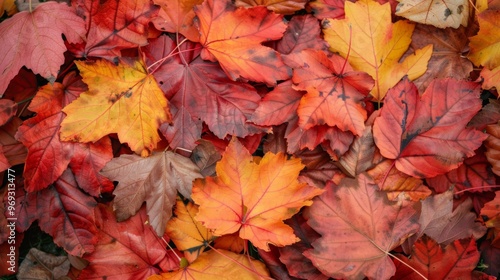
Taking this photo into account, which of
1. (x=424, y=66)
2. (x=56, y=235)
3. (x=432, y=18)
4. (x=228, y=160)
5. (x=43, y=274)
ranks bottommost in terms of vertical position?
(x=43, y=274)

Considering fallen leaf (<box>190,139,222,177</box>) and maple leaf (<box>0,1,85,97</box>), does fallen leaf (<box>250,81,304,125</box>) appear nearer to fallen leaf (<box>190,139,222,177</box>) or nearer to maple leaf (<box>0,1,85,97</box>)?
fallen leaf (<box>190,139,222,177</box>)

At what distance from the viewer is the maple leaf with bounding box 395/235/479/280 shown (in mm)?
1101

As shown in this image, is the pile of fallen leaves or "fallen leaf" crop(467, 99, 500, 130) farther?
"fallen leaf" crop(467, 99, 500, 130)

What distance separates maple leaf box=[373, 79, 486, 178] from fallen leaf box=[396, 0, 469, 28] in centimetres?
17

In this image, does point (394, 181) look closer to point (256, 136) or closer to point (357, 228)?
point (357, 228)

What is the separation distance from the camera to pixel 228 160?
1078mm

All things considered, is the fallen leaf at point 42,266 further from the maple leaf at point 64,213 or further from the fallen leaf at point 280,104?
the fallen leaf at point 280,104

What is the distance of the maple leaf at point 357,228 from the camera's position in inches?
42.8

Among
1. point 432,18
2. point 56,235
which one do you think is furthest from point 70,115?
point 432,18

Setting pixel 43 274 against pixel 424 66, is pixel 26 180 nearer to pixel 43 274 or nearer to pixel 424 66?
pixel 43 274

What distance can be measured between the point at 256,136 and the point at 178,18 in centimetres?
37

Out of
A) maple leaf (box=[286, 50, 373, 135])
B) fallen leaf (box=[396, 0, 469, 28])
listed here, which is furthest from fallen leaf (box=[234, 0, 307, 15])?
fallen leaf (box=[396, 0, 469, 28])

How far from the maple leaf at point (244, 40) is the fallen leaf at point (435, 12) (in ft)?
1.13

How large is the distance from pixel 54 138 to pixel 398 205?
2.93 ft
